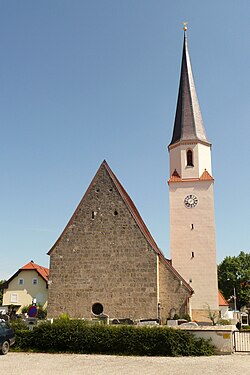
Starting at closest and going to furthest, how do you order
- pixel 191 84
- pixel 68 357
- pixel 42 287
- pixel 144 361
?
pixel 144 361 → pixel 68 357 → pixel 191 84 → pixel 42 287

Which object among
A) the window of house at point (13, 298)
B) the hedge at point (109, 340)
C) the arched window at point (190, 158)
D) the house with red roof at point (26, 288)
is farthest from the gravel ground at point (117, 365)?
the window of house at point (13, 298)

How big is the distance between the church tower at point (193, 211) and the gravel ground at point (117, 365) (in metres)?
16.1

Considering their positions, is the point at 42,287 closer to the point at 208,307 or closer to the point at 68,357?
the point at 208,307

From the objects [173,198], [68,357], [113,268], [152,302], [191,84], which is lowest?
[68,357]

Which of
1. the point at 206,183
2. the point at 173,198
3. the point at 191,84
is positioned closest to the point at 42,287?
the point at 173,198

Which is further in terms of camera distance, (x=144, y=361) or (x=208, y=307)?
(x=208, y=307)

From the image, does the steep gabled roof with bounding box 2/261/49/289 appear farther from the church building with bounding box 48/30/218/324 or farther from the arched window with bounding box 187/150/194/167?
the arched window with bounding box 187/150/194/167

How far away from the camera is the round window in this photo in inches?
925

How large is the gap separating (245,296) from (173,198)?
104 ft

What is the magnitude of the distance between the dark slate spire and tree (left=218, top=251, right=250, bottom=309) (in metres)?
31.8

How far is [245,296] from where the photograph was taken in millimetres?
57219

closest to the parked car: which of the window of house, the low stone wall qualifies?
the low stone wall

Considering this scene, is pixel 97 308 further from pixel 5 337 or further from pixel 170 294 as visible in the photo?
pixel 5 337

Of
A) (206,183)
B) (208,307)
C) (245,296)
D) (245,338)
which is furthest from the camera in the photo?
(245,296)
